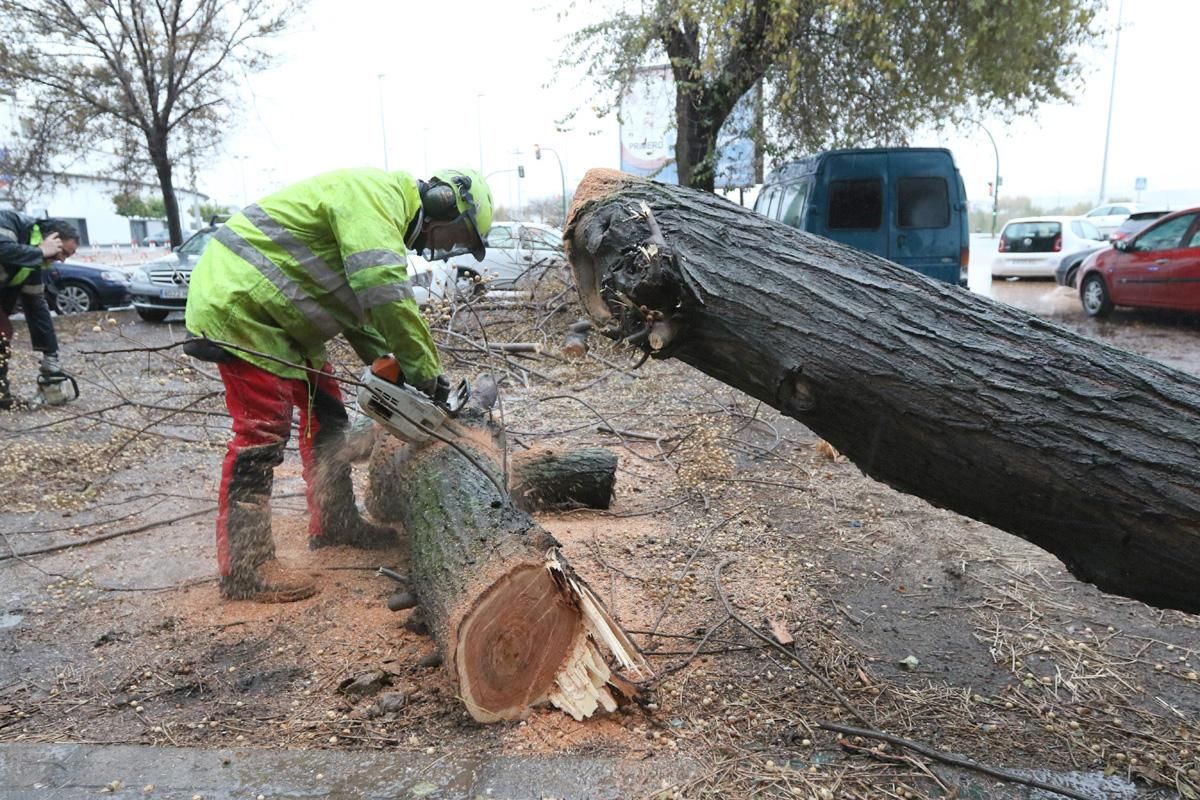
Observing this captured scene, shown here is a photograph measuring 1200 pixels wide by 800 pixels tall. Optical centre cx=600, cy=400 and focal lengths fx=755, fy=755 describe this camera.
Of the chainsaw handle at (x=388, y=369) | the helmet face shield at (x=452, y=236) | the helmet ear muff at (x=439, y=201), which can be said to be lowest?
the chainsaw handle at (x=388, y=369)

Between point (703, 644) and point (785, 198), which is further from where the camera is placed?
point (785, 198)

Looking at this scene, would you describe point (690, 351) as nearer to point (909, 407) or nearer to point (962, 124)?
point (909, 407)

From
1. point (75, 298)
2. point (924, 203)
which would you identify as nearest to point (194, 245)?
point (75, 298)

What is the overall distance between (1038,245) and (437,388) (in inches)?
610

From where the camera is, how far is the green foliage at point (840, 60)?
9.11m

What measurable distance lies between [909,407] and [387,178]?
2.06 metres

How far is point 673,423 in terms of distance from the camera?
572 cm

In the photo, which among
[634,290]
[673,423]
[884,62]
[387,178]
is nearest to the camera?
[634,290]

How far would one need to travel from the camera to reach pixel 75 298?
1251cm

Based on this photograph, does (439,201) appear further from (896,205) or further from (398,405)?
(896,205)

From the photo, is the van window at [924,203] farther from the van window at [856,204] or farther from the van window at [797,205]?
the van window at [797,205]

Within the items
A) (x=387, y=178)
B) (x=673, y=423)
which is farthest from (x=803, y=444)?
(x=387, y=178)

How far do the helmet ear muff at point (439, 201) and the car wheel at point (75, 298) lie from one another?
40.5 ft

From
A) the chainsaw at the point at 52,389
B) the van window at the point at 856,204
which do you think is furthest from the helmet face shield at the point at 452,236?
the van window at the point at 856,204
